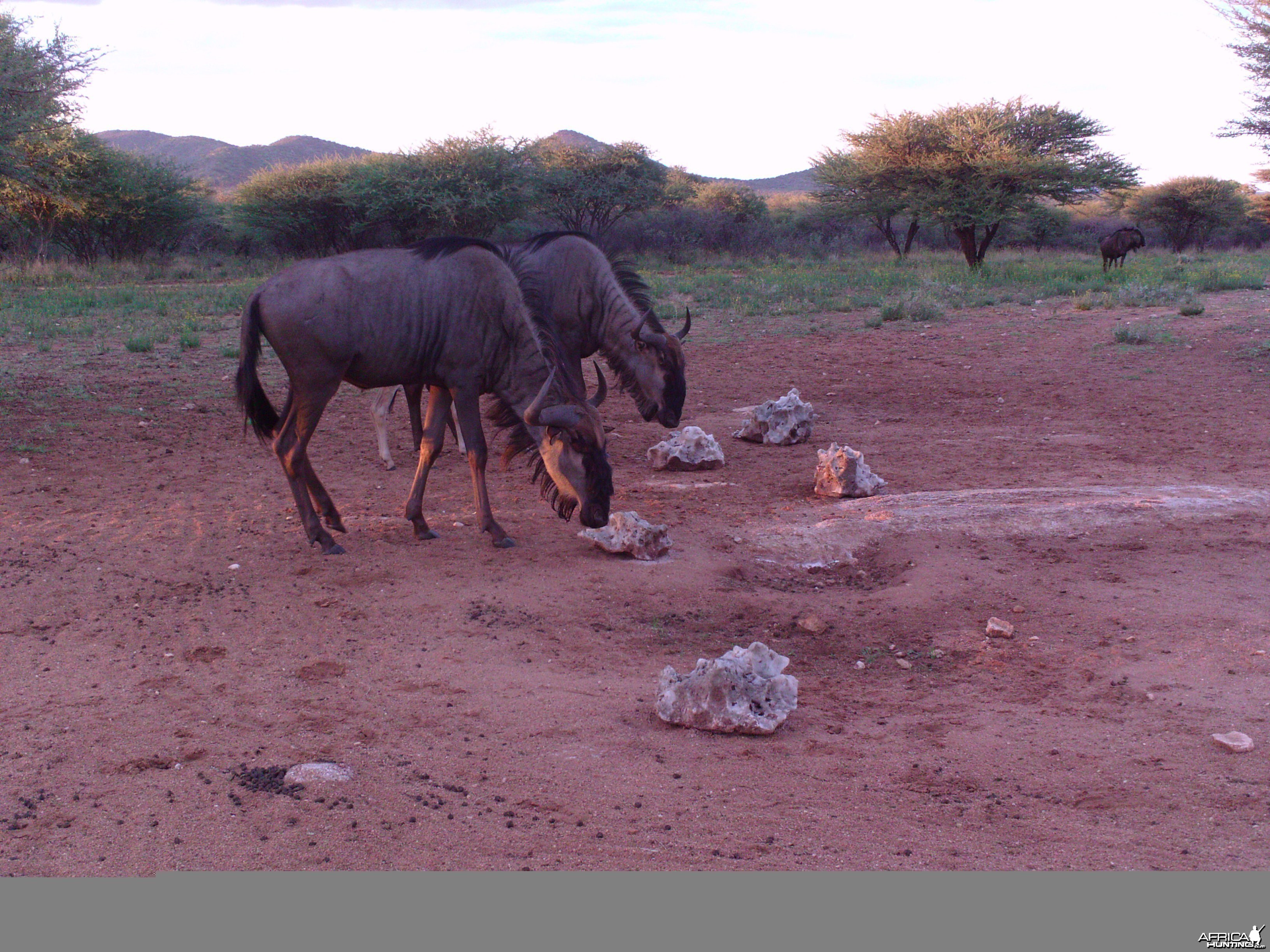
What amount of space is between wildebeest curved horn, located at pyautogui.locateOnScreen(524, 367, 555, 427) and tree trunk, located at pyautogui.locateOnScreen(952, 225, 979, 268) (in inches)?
835

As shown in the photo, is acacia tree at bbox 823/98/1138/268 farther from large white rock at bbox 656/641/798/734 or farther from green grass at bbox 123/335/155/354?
large white rock at bbox 656/641/798/734

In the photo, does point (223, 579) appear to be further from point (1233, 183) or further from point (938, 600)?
point (1233, 183)

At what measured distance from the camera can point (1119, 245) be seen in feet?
85.5

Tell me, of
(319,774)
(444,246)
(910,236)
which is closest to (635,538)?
(444,246)

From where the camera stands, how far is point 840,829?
2.73 m

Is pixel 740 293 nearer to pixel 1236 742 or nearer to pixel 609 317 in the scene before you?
pixel 609 317

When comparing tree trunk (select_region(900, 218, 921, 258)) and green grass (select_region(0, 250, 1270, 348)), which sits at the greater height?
tree trunk (select_region(900, 218, 921, 258))

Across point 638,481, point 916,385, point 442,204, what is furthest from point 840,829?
point 442,204

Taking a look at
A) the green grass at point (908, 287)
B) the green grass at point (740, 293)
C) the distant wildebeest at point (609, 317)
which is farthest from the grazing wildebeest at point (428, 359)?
the green grass at point (908, 287)

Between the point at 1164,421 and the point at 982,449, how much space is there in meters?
2.07

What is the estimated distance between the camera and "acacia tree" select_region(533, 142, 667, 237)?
3281cm

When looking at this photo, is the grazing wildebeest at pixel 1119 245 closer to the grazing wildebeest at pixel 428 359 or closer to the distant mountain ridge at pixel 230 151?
the grazing wildebeest at pixel 428 359

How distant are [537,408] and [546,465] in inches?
14.1

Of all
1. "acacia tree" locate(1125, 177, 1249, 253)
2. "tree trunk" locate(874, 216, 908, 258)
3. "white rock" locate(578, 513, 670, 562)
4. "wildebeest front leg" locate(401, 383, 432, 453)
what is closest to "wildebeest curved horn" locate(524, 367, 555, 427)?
"white rock" locate(578, 513, 670, 562)
